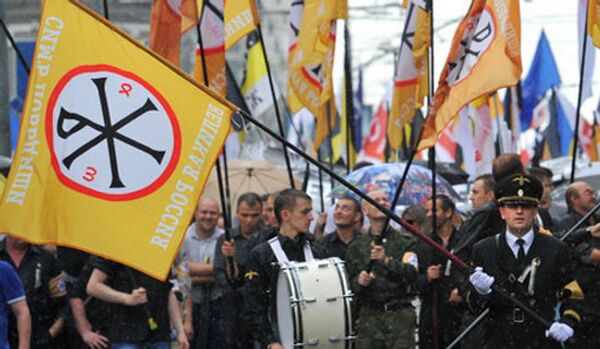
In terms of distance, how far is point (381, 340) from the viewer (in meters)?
12.6

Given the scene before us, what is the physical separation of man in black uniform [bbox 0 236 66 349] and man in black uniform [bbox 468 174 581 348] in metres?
4.14

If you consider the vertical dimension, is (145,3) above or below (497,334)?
above

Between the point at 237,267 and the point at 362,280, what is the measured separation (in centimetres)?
139

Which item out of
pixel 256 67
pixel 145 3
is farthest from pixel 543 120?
pixel 256 67

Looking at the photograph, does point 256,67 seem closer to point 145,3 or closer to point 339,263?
point 339,263

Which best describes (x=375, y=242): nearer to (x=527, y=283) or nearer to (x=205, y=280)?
(x=205, y=280)

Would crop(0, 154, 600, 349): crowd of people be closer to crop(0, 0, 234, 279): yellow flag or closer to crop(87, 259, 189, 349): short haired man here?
crop(87, 259, 189, 349): short haired man

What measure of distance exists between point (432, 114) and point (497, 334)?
270 cm

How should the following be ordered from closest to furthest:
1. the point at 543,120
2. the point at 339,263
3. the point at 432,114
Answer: the point at 339,263
the point at 432,114
the point at 543,120

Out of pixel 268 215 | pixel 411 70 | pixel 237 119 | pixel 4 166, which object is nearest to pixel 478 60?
pixel 411 70

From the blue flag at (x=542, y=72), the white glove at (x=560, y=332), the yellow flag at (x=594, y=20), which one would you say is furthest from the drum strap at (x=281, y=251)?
the blue flag at (x=542, y=72)

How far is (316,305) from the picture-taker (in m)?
10.2

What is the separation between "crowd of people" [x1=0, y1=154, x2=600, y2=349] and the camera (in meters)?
9.08

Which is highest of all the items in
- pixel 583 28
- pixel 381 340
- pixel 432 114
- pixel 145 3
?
pixel 145 3
